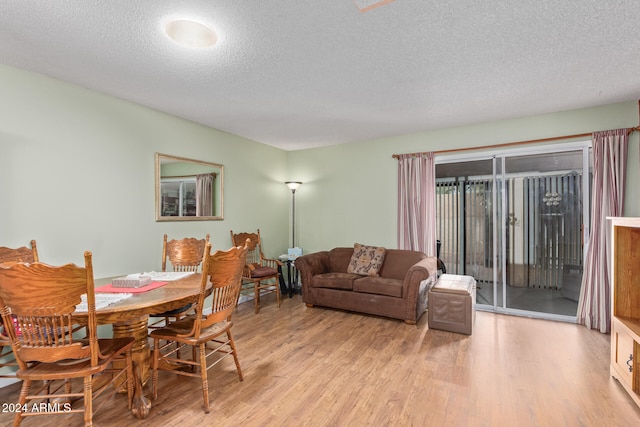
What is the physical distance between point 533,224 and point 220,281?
159 inches

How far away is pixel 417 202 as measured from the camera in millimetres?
4441

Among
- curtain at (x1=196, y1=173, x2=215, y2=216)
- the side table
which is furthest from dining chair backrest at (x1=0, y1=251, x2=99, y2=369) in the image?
the side table

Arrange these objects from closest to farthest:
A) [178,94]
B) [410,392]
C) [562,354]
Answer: [410,392] → [562,354] → [178,94]

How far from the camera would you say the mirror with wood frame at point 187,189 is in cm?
360

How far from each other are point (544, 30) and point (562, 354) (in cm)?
278

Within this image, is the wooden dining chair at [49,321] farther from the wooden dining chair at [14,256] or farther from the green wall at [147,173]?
the green wall at [147,173]

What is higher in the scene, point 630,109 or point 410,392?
point 630,109

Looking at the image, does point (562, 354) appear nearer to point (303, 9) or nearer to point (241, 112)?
point (303, 9)

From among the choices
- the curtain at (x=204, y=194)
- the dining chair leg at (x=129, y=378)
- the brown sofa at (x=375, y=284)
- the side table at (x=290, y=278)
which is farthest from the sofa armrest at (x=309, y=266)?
the dining chair leg at (x=129, y=378)

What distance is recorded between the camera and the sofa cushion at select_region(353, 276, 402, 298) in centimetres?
373

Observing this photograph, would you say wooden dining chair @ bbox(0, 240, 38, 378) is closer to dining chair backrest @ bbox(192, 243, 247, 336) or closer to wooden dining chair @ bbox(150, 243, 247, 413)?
wooden dining chair @ bbox(150, 243, 247, 413)

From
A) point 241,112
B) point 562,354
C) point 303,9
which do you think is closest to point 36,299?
point 303,9

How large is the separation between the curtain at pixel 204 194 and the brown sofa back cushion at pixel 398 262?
2.61 m

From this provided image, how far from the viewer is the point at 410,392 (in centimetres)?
222
